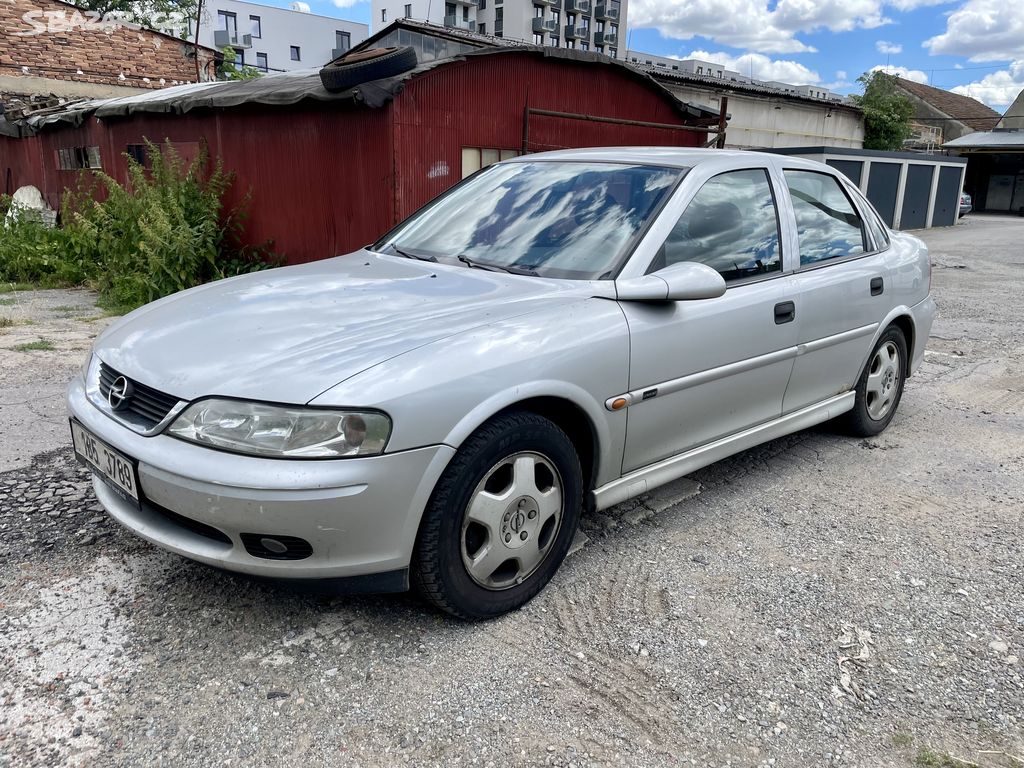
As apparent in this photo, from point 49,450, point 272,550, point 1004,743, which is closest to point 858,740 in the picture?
point 1004,743

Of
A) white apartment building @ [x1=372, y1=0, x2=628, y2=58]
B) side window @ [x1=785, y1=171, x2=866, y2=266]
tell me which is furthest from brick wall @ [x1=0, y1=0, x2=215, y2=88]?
white apartment building @ [x1=372, y1=0, x2=628, y2=58]

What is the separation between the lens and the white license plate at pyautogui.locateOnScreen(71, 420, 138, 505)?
8.13 ft

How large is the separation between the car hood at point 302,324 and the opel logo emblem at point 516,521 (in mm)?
649

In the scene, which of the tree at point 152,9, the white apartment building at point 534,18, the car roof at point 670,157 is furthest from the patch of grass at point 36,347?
the white apartment building at point 534,18

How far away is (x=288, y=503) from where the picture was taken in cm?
223

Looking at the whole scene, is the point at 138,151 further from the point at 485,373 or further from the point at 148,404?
the point at 485,373

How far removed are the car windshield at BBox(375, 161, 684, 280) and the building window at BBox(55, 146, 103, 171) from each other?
10.8m

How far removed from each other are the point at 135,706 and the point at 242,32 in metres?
71.6

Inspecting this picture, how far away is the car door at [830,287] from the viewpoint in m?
3.81

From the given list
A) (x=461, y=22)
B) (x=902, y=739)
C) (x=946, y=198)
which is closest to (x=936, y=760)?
(x=902, y=739)

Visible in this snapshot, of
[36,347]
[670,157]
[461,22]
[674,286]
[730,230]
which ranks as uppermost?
[461,22]

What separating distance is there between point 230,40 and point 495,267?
69250 millimetres

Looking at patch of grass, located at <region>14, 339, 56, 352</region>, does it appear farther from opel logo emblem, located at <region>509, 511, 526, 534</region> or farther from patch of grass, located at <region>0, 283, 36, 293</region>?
opel logo emblem, located at <region>509, 511, 526, 534</region>

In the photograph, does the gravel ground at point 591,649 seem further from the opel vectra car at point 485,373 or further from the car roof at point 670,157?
the car roof at point 670,157
